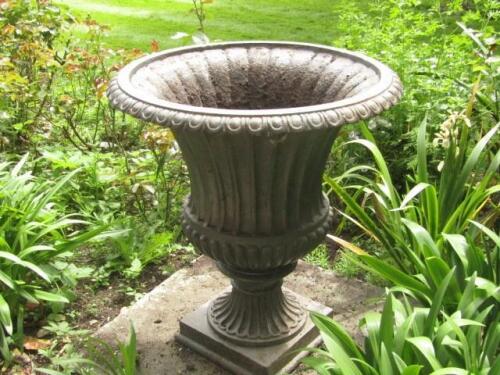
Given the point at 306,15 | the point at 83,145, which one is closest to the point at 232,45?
the point at 83,145

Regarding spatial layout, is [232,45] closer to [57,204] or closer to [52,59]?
[57,204]

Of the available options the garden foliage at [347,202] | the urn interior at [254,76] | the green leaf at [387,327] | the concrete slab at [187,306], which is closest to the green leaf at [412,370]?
the garden foliage at [347,202]

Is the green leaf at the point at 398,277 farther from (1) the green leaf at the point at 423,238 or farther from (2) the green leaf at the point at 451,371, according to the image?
(2) the green leaf at the point at 451,371

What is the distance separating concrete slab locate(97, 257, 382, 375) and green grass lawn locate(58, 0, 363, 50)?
3.76 m

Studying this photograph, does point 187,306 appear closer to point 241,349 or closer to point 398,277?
point 241,349

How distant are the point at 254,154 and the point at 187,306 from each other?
1.21m

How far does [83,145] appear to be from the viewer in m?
4.50

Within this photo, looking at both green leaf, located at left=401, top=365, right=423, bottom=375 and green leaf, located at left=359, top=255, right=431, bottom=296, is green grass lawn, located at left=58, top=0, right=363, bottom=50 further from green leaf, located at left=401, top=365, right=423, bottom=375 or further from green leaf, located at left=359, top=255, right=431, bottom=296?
green leaf, located at left=401, top=365, right=423, bottom=375

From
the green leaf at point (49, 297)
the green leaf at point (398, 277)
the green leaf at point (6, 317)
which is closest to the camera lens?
the green leaf at point (398, 277)

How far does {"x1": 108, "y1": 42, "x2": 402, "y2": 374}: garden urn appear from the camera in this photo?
6.38 feet

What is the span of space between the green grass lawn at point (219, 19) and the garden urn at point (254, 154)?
12.9 ft

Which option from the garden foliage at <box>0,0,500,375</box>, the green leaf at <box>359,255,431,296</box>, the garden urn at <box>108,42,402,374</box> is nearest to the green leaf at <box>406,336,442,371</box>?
the garden foliage at <box>0,0,500,375</box>

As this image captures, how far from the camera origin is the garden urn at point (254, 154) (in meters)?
1.95

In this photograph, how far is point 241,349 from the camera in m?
2.62
